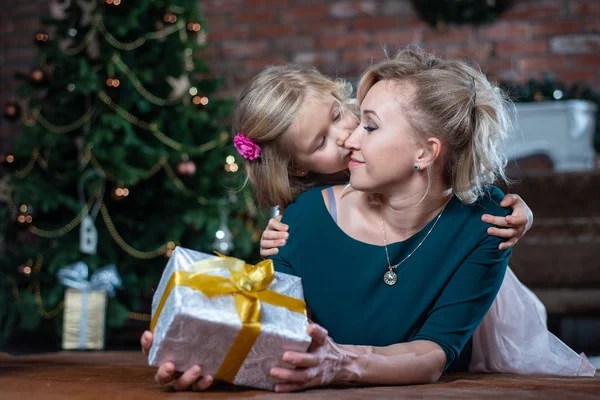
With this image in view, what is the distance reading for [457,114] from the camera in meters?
1.55

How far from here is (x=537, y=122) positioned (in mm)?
4691

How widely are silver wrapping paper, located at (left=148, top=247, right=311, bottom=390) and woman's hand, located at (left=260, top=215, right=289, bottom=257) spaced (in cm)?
37

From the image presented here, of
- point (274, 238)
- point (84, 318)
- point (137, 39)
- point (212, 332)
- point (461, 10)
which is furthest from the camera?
point (461, 10)

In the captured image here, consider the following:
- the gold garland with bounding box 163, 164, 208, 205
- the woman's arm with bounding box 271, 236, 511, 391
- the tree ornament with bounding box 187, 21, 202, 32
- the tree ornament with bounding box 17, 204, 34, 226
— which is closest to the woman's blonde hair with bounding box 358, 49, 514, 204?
the woman's arm with bounding box 271, 236, 511, 391

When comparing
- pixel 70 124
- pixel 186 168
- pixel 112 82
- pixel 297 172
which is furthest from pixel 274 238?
pixel 70 124

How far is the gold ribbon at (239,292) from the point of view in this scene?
122 centimetres

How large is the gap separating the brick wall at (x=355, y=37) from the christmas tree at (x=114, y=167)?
173 centimetres

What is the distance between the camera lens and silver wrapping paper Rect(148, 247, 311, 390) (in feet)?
3.90

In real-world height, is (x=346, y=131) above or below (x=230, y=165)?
above

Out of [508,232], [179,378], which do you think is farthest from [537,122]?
[179,378]

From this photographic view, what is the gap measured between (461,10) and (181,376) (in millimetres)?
4233

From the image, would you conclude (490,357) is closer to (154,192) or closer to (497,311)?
(497,311)

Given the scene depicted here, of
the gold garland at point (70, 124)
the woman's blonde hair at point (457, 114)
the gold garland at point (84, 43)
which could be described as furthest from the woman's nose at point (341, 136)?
the gold garland at point (84, 43)

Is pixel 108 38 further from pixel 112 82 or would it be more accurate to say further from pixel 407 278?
pixel 407 278
